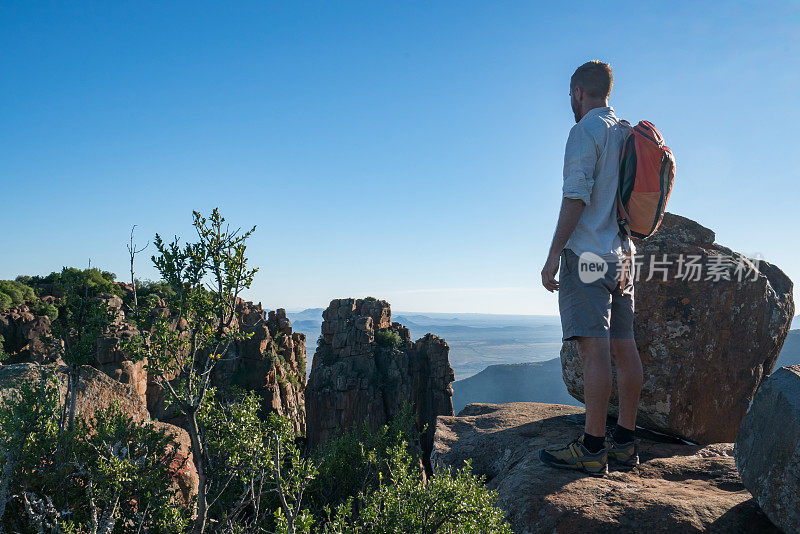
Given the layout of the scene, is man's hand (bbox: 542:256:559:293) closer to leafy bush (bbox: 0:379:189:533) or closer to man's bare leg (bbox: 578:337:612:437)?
man's bare leg (bbox: 578:337:612:437)

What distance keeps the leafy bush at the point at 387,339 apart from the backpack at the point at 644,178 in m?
52.2

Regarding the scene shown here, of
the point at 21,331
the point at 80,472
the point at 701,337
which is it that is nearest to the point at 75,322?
the point at 80,472

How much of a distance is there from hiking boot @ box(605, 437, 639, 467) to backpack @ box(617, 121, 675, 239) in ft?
7.15

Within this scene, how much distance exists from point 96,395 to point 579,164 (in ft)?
34.4

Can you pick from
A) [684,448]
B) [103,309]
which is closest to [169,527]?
[103,309]

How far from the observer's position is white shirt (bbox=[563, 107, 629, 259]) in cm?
409

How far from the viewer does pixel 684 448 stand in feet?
17.8

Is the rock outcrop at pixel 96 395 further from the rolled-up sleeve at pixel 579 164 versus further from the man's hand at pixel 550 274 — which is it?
the rolled-up sleeve at pixel 579 164

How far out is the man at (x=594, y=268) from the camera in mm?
3990

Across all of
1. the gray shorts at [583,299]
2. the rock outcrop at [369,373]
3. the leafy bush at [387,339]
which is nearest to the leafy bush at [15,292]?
the rock outcrop at [369,373]

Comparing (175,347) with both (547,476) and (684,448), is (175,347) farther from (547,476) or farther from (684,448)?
(684,448)

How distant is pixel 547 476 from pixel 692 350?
3089mm

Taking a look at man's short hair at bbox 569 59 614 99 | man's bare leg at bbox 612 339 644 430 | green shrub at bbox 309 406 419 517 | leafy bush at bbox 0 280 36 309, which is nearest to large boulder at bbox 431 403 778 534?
man's bare leg at bbox 612 339 644 430

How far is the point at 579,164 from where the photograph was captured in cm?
410
